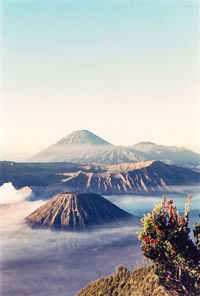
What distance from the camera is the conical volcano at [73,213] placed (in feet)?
539

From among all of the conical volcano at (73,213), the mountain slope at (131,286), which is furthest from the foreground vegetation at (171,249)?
the conical volcano at (73,213)

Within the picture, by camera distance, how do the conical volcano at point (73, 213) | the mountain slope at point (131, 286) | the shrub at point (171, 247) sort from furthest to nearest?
1. the conical volcano at point (73, 213)
2. the mountain slope at point (131, 286)
3. the shrub at point (171, 247)

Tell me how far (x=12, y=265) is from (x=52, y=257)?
56.3 feet

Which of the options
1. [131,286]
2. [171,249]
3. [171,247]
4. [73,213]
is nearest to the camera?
[171,249]

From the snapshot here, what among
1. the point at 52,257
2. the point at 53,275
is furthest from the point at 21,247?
the point at 53,275

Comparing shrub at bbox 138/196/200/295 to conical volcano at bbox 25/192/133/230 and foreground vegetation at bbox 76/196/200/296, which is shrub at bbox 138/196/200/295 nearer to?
foreground vegetation at bbox 76/196/200/296

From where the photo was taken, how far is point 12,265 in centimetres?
11462

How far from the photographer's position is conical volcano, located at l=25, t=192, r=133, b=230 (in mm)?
164375

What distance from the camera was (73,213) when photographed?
167375mm

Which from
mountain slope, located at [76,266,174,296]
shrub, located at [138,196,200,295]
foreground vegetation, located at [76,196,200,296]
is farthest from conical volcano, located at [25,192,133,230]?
shrub, located at [138,196,200,295]

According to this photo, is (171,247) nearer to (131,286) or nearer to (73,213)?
(131,286)

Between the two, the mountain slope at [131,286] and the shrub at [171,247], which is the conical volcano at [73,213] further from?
the shrub at [171,247]

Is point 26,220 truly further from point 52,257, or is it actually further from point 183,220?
point 183,220

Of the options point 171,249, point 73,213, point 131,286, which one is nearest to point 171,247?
point 171,249
